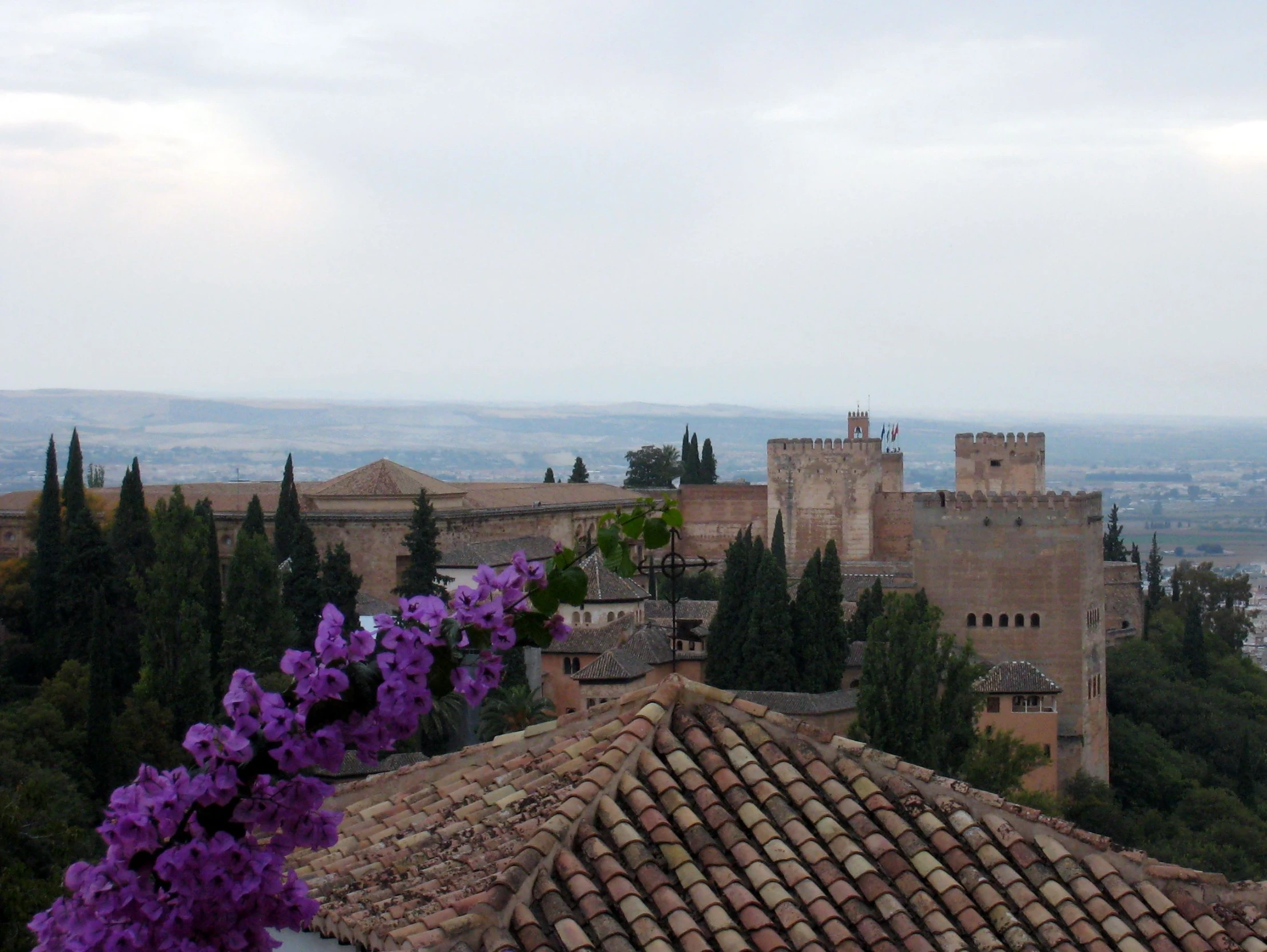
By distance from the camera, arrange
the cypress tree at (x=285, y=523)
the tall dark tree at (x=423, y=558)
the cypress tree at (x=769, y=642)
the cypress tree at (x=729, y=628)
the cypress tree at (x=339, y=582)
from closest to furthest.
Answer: the cypress tree at (x=769, y=642) < the cypress tree at (x=729, y=628) < the cypress tree at (x=339, y=582) < the tall dark tree at (x=423, y=558) < the cypress tree at (x=285, y=523)

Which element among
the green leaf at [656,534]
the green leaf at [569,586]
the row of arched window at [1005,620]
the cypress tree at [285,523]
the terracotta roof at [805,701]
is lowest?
the terracotta roof at [805,701]

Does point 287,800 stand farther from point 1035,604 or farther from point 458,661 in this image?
point 1035,604

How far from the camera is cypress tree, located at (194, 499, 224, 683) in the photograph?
27.8 metres

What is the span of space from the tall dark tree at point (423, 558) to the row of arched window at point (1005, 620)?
9992mm

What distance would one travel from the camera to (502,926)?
4863 mm

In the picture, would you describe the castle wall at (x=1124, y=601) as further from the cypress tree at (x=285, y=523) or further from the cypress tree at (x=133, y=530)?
the cypress tree at (x=133, y=530)

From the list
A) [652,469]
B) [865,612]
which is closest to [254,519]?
[865,612]

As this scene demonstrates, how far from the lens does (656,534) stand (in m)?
4.21

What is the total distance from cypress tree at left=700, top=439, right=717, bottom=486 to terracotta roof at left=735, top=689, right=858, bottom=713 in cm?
2258

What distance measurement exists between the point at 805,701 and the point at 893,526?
17072 millimetres

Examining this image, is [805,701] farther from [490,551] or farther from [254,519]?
[254,519]

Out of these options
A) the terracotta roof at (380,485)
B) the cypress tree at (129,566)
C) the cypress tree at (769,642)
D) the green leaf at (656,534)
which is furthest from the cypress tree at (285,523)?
the green leaf at (656,534)

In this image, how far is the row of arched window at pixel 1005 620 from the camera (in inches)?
1238

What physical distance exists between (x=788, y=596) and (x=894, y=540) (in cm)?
1435
